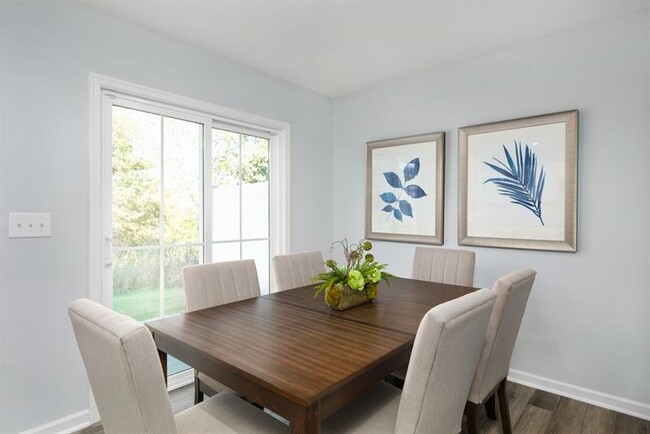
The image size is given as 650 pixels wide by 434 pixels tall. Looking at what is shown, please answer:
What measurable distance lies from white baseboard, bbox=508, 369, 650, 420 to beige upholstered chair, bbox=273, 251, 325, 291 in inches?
66.6

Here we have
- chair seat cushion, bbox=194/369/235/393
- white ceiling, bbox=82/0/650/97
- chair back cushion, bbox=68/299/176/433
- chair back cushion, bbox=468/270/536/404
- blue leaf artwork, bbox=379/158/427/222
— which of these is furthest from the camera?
blue leaf artwork, bbox=379/158/427/222

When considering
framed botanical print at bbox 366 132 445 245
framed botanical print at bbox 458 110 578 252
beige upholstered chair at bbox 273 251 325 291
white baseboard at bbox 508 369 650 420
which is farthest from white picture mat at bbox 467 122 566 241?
beige upholstered chair at bbox 273 251 325 291

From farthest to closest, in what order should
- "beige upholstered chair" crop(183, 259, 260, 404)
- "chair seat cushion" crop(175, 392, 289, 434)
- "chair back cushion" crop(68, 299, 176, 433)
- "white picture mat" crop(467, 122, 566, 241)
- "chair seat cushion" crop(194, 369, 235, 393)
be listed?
"white picture mat" crop(467, 122, 566, 241), "beige upholstered chair" crop(183, 259, 260, 404), "chair seat cushion" crop(194, 369, 235, 393), "chair seat cushion" crop(175, 392, 289, 434), "chair back cushion" crop(68, 299, 176, 433)

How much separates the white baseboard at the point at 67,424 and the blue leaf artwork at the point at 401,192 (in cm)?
270

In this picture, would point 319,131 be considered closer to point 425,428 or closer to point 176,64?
point 176,64

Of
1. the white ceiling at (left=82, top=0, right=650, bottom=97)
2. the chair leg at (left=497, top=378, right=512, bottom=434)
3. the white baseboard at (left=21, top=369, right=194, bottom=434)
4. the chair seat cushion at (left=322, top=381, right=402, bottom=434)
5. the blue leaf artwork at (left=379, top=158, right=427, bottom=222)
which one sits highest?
the white ceiling at (left=82, top=0, right=650, bottom=97)

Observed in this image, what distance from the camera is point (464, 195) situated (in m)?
2.92

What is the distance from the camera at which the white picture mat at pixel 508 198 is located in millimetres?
2482

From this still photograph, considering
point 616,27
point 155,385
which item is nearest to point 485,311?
point 155,385

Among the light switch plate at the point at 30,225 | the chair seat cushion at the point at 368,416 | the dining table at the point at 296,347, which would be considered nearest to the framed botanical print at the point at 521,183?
the dining table at the point at 296,347

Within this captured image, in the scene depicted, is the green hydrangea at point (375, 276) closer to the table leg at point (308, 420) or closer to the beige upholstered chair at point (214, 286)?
the beige upholstered chair at point (214, 286)

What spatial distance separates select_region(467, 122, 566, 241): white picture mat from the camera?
8.14ft

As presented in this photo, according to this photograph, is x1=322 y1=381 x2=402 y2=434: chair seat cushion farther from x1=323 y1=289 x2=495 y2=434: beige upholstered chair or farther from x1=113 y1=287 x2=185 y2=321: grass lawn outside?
x1=113 y1=287 x2=185 y2=321: grass lawn outside

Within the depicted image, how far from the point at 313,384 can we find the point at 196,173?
2157 mm
